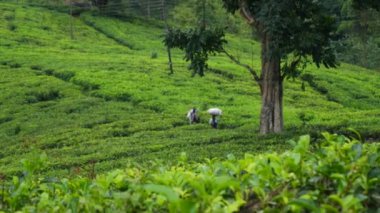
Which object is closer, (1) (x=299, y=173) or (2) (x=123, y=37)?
(1) (x=299, y=173)

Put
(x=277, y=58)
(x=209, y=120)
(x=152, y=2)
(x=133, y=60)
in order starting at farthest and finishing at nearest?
(x=152, y=2) → (x=133, y=60) → (x=209, y=120) → (x=277, y=58)

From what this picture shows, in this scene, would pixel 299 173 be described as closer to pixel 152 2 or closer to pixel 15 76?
pixel 15 76

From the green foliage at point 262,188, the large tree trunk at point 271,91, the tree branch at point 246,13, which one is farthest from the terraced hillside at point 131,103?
the green foliage at point 262,188

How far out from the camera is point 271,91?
15.1 m

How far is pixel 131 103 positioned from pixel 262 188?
22334 millimetres

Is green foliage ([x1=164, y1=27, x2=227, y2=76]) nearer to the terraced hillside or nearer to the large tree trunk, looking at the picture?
the large tree trunk

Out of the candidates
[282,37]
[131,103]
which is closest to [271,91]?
[282,37]

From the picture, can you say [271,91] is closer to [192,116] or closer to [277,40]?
[277,40]

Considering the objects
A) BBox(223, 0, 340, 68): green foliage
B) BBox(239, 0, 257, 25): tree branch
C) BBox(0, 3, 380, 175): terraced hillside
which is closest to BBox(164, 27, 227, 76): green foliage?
BBox(239, 0, 257, 25): tree branch

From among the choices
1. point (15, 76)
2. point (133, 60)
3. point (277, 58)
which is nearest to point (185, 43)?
point (277, 58)

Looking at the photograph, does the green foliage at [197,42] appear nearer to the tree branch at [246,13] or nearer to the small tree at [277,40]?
the small tree at [277,40]

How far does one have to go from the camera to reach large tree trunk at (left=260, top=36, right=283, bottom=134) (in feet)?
49.3

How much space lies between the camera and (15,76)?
29406mm

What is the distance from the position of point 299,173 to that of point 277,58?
12702mm
